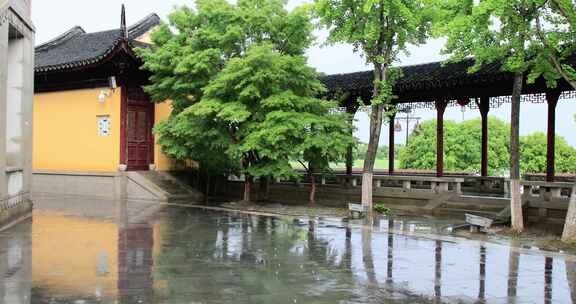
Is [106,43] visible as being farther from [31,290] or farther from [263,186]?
[31,290]

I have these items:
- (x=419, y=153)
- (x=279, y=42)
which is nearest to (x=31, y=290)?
(x=279, y=42)

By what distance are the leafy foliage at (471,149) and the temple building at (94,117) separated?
27837 millimetres

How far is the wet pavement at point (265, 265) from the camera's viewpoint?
7.09m

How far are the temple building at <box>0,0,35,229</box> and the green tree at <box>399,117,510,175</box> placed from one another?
1415 inches

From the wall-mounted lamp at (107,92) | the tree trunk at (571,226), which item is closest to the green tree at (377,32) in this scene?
the tree trunk at (571,226)

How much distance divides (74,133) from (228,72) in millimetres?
9858

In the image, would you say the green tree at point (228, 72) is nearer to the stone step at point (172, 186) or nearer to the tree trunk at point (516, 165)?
the stone step at point (172, 186)

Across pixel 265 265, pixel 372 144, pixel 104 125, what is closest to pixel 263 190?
pixel 372 144

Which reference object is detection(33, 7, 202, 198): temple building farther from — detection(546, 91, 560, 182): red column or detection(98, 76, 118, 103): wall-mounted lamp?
detection(546, 91, 560, 182): red column

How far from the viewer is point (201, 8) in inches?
727

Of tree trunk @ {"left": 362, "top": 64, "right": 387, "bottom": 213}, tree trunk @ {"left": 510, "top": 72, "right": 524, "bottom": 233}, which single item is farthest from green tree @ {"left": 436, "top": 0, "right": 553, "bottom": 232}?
tree trunk @ {"left": 362, "top": 64, "right": 387, "bottom": 213}

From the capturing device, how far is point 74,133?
2362 cm

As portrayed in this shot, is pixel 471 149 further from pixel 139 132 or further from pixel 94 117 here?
pixel 94 117

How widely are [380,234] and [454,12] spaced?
5.09 meters
